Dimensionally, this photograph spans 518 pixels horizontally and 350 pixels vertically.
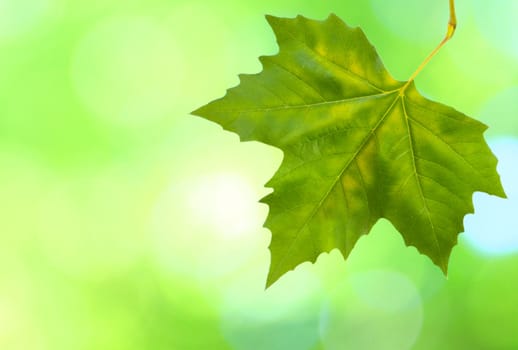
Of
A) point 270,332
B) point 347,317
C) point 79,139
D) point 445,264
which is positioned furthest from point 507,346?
point 445,264

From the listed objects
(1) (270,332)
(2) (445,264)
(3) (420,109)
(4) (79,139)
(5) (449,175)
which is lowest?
(1) (270,332)

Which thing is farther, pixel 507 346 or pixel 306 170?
pixel 507 346

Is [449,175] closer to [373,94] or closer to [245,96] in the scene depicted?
[373,94]

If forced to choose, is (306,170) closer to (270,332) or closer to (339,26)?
(339,26)

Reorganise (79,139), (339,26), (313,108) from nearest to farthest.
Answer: (339,26)
(313,108)
(79,139)

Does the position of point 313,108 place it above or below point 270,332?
above

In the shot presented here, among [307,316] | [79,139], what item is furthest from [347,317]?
[79,139]

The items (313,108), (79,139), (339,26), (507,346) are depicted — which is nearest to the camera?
(339,26)
